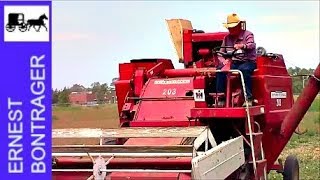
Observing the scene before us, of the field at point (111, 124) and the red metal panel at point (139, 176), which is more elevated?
the red metal panel at point (139, 176)

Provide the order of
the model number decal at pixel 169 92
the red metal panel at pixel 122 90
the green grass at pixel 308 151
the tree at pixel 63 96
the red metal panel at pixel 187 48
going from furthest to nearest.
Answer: the tree at pixel 63 96
the green grass at pixel 308 151
the red metal panel at pixel 187 48
the red metal panel at pixel 122 90
the model number decal at pixel 169 92

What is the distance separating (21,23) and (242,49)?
3.79m

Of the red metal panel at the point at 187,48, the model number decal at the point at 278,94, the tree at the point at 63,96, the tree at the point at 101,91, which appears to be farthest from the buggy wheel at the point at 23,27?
the tree at the point at 63,96

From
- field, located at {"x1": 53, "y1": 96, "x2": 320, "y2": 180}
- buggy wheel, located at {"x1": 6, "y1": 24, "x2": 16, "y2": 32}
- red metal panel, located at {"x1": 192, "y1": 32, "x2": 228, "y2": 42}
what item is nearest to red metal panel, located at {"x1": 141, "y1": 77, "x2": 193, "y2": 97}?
red metal panel, located at {"x1": 192, "y1": 32, "x2": 228, "y2": 42}

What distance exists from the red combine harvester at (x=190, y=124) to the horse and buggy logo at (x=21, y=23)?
5.22ft

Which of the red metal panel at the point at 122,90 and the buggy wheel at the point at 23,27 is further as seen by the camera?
the red metal panel at the point at 122,90

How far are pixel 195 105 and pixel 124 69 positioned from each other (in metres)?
1.90

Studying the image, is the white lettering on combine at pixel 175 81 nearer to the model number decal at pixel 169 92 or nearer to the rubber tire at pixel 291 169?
the model number decal at pixel 169 92

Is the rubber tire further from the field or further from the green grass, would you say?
the field

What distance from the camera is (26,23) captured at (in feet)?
22.5

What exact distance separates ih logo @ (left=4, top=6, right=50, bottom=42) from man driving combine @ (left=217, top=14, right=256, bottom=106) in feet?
10.8

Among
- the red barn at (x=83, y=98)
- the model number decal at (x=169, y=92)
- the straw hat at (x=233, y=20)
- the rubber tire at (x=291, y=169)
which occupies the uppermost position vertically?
the straw hat at (x=233, y=20)

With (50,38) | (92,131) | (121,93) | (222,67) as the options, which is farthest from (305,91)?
(50,38)

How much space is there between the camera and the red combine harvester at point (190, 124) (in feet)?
26.0
